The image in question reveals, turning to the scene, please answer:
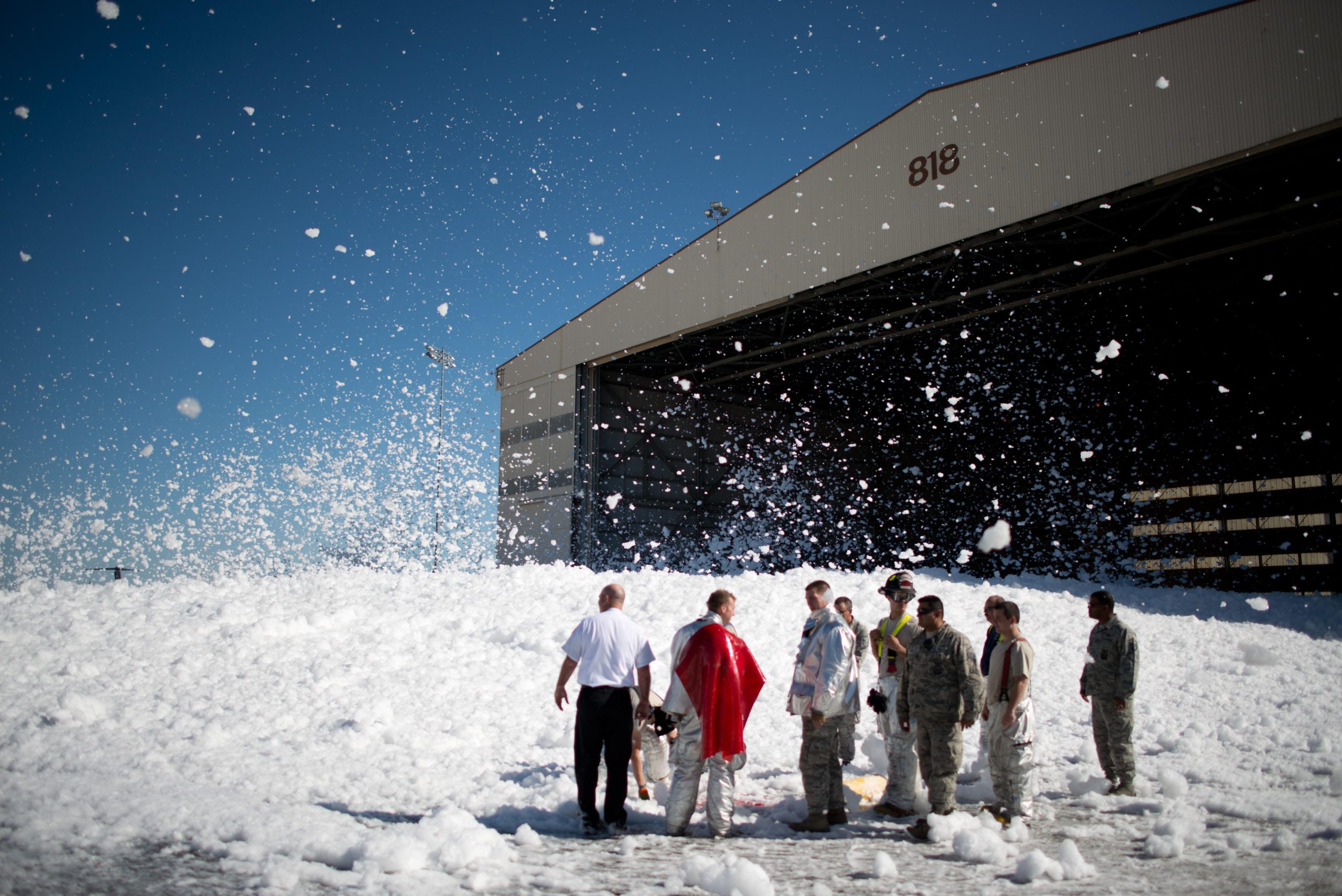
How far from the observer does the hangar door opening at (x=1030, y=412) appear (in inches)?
647

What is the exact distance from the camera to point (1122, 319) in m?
20.0

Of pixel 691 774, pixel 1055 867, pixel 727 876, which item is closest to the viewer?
pixel 727 876

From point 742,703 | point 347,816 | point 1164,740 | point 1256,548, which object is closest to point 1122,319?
point 1256,548

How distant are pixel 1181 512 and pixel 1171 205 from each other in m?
10.5

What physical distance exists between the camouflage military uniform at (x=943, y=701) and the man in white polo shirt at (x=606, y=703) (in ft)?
6.09

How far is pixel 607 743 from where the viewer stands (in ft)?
18.0

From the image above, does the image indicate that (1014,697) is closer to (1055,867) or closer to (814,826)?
(1055,867)

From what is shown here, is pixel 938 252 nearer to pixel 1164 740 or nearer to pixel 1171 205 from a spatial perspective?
pixel 1171 205

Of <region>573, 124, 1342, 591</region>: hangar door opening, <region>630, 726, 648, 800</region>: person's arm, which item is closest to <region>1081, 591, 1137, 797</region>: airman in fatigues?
<region>630, 726, 648, 800</region>: person's arm

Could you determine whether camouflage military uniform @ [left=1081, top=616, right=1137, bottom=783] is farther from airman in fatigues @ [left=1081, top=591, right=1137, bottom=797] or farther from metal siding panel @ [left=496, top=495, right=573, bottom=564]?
metal siding panel @ [left=496, top=495, right=573, bottom=564]

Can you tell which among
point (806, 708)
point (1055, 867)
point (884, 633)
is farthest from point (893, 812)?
point (1055, 867)

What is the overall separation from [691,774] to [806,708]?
0.88 metres

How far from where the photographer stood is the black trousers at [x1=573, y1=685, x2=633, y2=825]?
213 inches

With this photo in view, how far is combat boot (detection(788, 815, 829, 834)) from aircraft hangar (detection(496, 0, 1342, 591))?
1156cm
